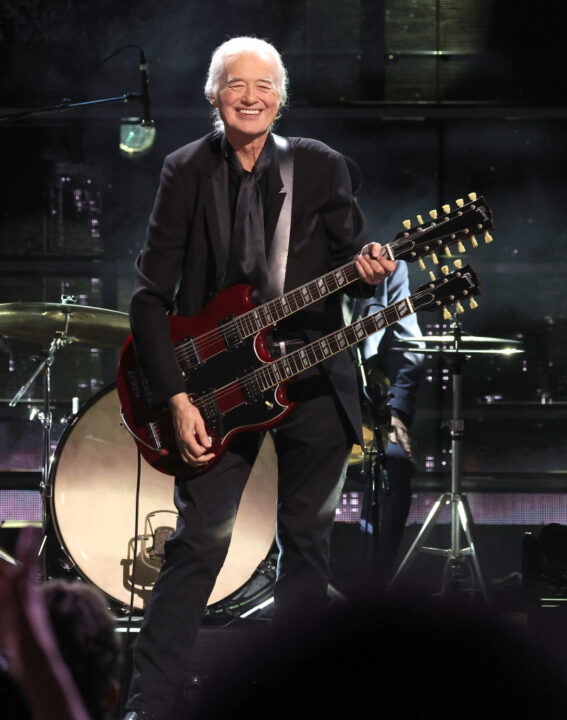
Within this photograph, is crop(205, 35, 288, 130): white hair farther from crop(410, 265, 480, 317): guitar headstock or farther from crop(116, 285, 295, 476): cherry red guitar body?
crop(410, 265, 480, 317): guitar headstock

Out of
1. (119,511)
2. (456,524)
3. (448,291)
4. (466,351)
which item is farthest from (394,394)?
(448,291)

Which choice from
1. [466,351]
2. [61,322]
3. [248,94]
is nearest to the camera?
[248,94]

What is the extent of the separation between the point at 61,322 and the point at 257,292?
156 centimetres

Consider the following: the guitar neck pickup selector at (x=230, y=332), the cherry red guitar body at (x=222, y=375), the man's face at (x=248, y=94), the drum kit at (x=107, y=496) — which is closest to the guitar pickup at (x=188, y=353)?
the cherry red guitar body at (x=222, y=375)

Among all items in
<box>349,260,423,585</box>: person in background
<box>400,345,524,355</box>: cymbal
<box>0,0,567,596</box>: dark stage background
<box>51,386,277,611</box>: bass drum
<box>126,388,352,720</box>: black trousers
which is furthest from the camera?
<box>0,0,567,596</box>: dark stage background

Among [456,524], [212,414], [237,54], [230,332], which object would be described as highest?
[237,54]

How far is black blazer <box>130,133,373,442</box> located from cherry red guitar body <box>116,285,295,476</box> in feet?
0.25

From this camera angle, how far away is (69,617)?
3.60 feet

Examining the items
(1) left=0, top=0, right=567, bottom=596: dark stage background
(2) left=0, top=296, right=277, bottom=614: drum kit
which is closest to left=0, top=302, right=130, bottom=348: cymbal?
(2) left=0, top=296, right=277, bottom=614: drum kit

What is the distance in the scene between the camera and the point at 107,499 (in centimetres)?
432

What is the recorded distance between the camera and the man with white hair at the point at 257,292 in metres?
2.90

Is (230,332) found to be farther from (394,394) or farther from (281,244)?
(394,394)

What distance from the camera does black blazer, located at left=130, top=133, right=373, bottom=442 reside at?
295cm

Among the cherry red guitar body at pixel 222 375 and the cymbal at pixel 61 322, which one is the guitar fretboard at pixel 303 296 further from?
the cymbal at pixel 61 322
